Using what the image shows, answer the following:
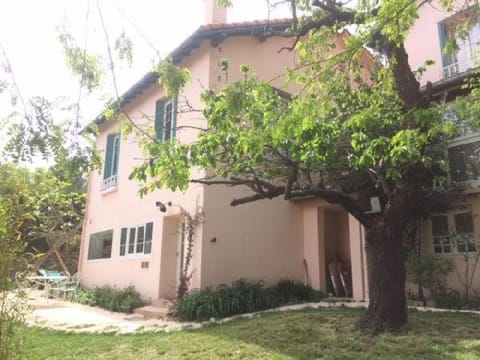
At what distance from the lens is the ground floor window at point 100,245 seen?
52.6 feet

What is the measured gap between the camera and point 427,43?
13469mm

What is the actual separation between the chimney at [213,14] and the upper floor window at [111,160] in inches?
237

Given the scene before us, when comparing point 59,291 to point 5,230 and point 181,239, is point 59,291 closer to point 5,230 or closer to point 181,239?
point 181,239

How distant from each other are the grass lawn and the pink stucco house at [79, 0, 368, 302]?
2.76 metres

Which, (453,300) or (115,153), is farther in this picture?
(115,153)

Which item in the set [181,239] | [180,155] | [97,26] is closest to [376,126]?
[180,155]

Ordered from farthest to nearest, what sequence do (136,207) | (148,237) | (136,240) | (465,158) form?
(136,207)
(136,240)
(148,237)
(465,158)

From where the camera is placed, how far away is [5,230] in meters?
4.24

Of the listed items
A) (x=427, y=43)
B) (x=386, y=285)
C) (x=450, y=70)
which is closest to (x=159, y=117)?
(x=427, y=43)

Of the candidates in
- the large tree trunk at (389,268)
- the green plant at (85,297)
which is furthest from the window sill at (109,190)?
the large tree trunk at (389,268)

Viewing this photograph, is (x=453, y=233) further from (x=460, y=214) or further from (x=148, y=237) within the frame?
(x=148, y=237)

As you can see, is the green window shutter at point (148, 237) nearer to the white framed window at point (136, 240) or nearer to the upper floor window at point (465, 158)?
the white framed window at point (136, 240)

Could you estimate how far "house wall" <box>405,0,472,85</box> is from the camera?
511 inches

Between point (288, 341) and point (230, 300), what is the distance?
346 centimetres
